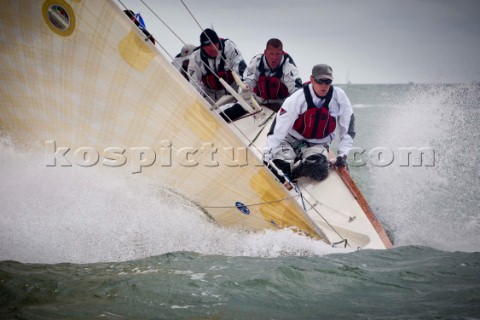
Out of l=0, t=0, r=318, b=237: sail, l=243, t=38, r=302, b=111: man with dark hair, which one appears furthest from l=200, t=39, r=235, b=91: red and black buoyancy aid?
l=0, t=0, r=318, b=237: sail

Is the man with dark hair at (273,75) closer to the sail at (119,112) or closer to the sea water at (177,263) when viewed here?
the sea water at (177,263)

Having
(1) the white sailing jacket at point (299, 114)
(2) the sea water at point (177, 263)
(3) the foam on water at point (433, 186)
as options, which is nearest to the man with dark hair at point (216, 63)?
(1) the white sailing jacket at point (299, 114)

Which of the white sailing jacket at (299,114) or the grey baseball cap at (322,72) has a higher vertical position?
the grey baseball cap at (322,72)

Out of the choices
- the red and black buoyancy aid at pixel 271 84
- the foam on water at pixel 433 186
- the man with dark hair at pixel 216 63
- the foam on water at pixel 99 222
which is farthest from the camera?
the man with dark hair at pixel 216 63

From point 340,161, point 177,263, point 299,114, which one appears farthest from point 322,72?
point 177,263

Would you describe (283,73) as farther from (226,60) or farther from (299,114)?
(299,114)

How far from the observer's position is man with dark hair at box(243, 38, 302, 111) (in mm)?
6355

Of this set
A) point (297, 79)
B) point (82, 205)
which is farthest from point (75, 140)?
point (297, 79)

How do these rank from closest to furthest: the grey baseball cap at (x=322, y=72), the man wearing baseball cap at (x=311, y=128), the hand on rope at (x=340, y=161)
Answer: the grey baseball cap at (x=322, y=72) < the man wearing baseball cap at (x=311, y=128) < the hand on rope at (x=340, y=161)

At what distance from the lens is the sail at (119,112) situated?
3.60m

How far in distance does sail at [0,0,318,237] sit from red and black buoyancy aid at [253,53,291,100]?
10.2ft

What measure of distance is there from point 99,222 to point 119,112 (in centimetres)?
98

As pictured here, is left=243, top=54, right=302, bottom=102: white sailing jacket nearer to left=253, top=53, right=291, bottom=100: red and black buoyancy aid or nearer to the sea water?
left=253, top=53, right=291, bottom=100: red and black buoyancy aid

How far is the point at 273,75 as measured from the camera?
6.62 metres
